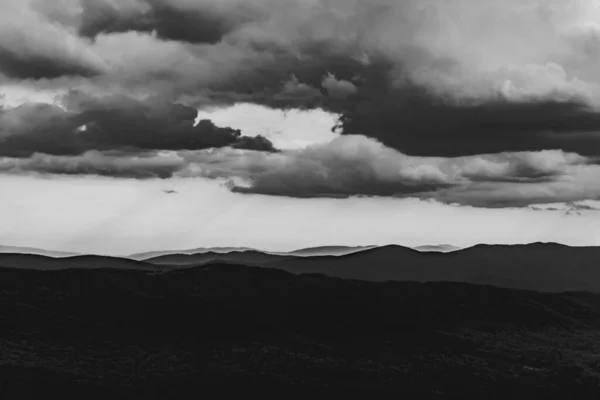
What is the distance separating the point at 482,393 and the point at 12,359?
131 meters

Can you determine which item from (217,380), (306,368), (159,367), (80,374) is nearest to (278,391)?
(217,380)

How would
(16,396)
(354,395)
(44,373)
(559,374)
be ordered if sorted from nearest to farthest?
(16,396)
(354,395)
(44,373)
(559,374)

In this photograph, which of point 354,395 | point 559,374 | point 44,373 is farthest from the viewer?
point 559,374

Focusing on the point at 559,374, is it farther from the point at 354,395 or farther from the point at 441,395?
the point at 354,395

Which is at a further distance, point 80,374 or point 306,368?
point 306,368

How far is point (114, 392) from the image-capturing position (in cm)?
14325

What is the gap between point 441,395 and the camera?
6063 inches

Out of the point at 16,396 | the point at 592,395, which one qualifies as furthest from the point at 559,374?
the point at 16,396

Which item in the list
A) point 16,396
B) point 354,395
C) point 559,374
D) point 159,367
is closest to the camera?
point 16,396

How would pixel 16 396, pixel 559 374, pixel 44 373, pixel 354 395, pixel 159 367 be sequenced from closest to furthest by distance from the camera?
pixel 16 396 < pixel 354 395 < pixel 44 373 < pixel 159 367 < pixel 559 374

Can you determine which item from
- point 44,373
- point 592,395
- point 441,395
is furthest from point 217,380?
point 592,395

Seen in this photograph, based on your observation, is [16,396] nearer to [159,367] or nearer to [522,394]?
[159,367]

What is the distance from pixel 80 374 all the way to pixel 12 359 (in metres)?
29.5

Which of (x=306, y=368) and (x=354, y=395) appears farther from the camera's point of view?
(x=306, y=368)
